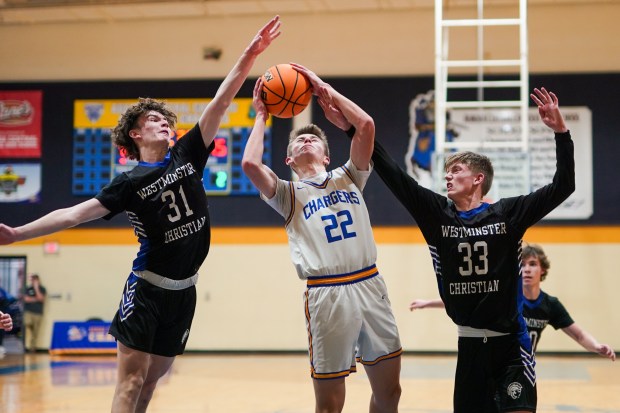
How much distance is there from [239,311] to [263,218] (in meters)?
2.06

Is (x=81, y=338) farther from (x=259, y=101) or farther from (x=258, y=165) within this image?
(x=258, y=165)

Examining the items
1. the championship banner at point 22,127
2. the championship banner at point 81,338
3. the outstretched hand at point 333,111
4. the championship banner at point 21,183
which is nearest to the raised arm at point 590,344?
the outstretched hand at point 333,111

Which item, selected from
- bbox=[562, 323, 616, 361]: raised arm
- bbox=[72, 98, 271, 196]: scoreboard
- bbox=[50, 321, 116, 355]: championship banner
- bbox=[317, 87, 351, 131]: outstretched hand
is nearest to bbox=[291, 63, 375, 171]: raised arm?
bbox=[317, 87, 351, 131]: outstretched hand

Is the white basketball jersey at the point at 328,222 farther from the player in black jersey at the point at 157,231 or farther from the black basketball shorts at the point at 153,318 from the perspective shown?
the black basketball shorts at the point at 153,318

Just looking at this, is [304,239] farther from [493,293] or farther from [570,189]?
[570,189]

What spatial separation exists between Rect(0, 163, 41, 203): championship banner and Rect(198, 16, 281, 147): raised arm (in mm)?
12368

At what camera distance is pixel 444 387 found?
10.6 meters

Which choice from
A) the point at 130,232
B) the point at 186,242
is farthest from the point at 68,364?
the point at 186,242

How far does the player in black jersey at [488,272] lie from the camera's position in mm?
4496

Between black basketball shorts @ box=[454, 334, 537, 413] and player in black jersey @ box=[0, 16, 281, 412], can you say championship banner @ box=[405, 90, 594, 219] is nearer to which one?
player in black jersey @ box=[0, 16, 281, 412]

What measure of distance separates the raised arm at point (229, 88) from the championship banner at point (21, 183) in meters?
12.4

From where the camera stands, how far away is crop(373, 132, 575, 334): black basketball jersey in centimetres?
453

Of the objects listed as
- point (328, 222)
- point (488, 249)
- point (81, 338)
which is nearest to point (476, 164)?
point (488, 249)

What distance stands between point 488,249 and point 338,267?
959 mm
